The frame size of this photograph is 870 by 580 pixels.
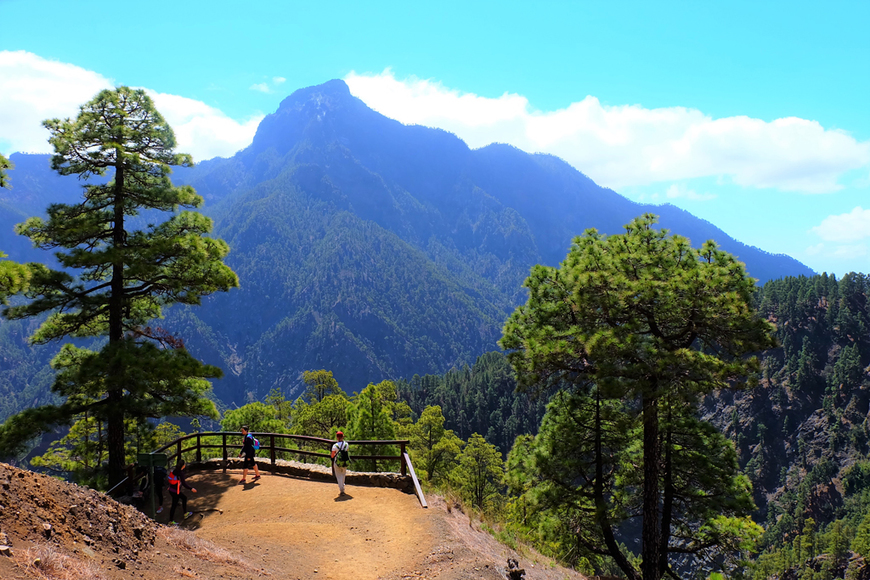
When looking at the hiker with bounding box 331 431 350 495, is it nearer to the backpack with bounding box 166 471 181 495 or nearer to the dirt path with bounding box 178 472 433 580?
the dirt path with bounding box 178 472 433 580

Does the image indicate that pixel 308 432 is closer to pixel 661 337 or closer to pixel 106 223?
pixel 106 223

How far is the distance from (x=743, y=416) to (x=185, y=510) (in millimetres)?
158853

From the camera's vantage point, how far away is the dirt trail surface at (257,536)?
21.2ft

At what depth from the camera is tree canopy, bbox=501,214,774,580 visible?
446 inches

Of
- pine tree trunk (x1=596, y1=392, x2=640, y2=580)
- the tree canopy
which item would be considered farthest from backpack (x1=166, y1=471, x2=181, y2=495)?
pine tree trunk (x1=596, y1=392, x2=640, y2=580)

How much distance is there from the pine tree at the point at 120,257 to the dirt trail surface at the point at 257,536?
10.5 ft

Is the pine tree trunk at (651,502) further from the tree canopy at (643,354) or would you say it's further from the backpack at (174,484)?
the backpack at (174,484)

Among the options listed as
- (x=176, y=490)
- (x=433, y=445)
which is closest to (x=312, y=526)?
(x=176, y=490)

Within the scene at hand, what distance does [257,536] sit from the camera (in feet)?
33.4

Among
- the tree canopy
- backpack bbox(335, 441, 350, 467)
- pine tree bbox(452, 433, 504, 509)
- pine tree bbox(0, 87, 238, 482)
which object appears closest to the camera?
the tree canopy

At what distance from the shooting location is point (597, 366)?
1173cm

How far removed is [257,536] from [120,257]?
27.5ft

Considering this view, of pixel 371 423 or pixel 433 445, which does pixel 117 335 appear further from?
pixel 433 445

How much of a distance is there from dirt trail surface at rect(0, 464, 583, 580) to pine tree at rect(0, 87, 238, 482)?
321cm
